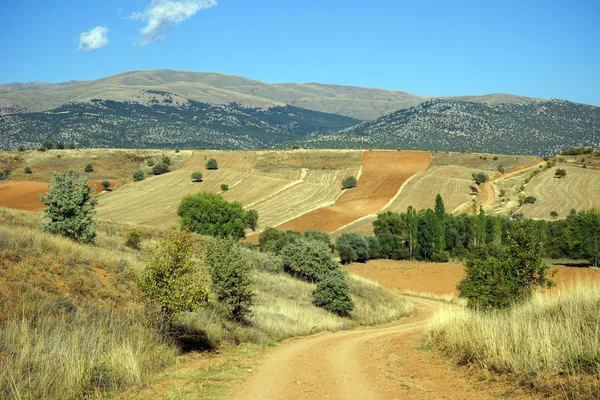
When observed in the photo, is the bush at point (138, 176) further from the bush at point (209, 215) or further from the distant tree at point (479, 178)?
the distant tree at point (479, 178)

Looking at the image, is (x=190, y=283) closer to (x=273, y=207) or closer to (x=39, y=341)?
(x=39, y=341)

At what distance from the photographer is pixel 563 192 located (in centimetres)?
8394

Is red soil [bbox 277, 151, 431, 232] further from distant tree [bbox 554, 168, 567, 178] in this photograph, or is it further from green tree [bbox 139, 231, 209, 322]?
green tree [bbox 139, 231, 209, 322]

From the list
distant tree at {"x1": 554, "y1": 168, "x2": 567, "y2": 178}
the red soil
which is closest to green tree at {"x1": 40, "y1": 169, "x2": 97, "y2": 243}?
the red soil

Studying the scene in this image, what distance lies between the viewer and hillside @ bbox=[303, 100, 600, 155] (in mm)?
148625

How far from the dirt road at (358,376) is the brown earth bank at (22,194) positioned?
231 feet

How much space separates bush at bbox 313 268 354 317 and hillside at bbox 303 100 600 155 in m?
115

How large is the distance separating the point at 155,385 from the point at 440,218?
61976mm

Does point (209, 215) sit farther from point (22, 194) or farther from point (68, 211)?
point (68, 211)

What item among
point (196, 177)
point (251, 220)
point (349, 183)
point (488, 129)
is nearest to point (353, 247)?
point (251, 220)

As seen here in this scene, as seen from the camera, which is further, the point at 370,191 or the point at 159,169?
the point at 159,169

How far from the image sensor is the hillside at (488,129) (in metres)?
149

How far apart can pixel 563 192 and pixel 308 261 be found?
6457cm

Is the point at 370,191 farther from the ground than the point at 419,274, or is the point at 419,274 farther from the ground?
the point at 370,191
